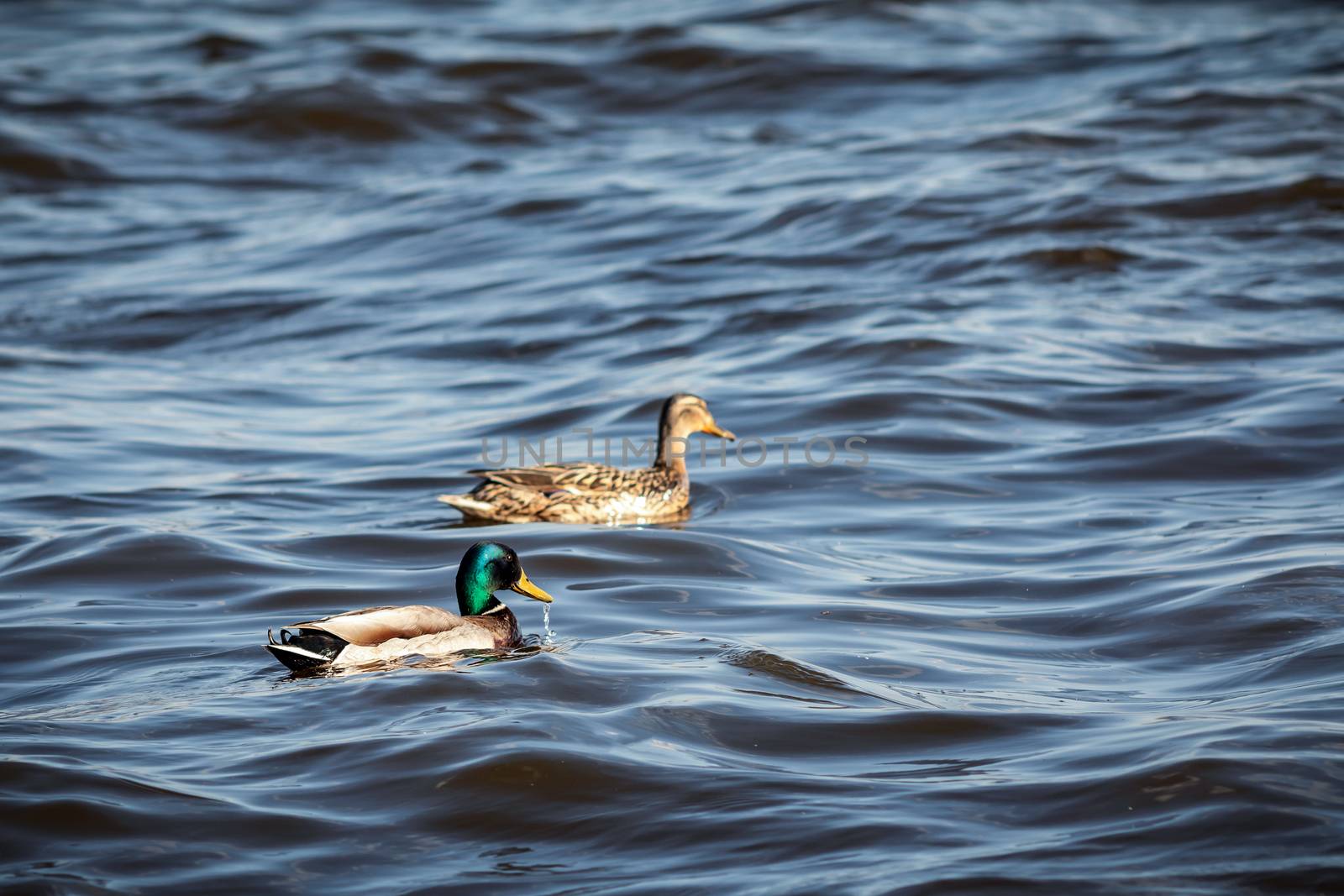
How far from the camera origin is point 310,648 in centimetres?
670

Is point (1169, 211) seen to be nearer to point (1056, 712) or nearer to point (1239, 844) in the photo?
Answer: point (1056, 712)

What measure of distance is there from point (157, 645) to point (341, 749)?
1860 mm

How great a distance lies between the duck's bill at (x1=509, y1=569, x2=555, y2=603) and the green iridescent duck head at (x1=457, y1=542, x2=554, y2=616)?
0.02 m

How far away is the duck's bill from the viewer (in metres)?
7.63

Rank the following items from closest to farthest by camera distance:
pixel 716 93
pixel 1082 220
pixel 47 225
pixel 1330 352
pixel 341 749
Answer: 1. pixel 341 749
2. pixel 1330 352
3. pixel 1082 220
4. pixel 47 225
5. pixel 716 93

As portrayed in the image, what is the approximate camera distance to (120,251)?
18.8 metres

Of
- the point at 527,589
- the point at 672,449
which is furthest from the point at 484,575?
the point at 672,449

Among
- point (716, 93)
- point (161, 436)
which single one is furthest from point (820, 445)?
point (716, 93)

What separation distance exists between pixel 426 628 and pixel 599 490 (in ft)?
11.0

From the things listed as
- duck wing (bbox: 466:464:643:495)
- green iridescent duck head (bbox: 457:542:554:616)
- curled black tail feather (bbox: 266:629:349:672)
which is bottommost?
curled black tail feather (bbox: 266:629:349:672)

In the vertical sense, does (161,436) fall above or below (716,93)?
below

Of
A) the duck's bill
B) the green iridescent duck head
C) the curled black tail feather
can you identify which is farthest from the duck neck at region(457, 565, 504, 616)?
the curled black tail feather

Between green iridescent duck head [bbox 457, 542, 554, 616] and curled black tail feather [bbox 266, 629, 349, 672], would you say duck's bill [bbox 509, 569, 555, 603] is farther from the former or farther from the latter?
→ curled black tail feather [bbox 266, 629, 349, 672]

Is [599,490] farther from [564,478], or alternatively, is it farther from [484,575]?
[484,575]
